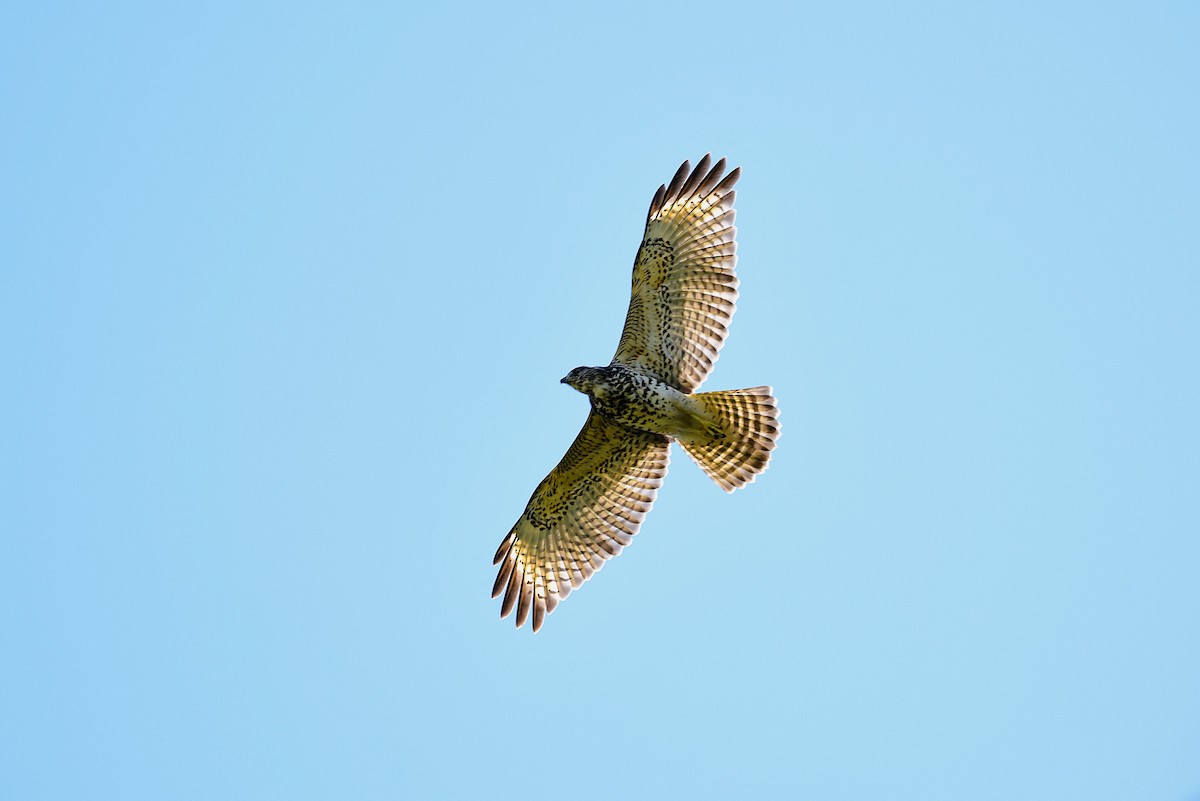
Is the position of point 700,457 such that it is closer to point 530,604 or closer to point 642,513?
point 642,513

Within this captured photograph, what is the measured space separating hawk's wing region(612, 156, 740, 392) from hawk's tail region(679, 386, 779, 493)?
1.03 ft

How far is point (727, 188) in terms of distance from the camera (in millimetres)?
13445

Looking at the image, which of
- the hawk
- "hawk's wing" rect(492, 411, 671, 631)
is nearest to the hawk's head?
the hawk

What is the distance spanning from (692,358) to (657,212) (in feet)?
4.00

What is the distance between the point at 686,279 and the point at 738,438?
1.37 metres

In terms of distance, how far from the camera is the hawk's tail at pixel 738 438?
13.4m

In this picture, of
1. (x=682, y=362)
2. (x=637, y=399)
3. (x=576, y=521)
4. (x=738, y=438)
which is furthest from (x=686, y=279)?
(x=576, y=521)

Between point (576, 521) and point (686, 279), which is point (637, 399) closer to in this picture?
point (686, 279)

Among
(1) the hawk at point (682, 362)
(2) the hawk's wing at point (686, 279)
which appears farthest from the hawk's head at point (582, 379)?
Result: (2) the hawk's wing at point (686, 279)

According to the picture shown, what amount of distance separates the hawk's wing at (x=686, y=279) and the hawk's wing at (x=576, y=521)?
846 millimetres

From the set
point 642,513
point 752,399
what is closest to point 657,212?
point 752,399

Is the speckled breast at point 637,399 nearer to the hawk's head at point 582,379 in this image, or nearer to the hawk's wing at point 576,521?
the hawk's head at point 582,379

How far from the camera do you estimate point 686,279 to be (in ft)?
43.8

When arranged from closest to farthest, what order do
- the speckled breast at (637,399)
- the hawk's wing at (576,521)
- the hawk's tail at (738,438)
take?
the speckled breast at (637,399) < the hawk's tail at (738,438) < the hawk's wing at (576,521)
